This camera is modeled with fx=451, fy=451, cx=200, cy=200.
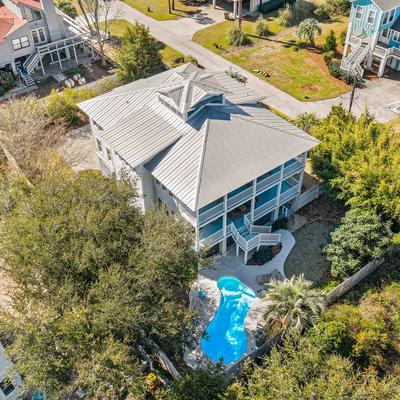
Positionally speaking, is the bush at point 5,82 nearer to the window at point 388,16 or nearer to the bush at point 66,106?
the bush at point 66,106

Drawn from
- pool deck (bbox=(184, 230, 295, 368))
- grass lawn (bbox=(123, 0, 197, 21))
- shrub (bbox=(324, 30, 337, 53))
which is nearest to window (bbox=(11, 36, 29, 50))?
grass lawn (bbox=(123, 0, 197, 21))

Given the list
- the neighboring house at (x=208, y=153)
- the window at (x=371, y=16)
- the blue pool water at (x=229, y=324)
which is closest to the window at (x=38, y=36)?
the neighboring house at (x=208, y=153)

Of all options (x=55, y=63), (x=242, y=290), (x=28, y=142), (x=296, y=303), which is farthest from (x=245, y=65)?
(x=296, y=303)

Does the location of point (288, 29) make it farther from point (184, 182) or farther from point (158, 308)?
point (158, 308)

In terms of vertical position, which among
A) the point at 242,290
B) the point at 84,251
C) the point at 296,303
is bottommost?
the point at 242,290

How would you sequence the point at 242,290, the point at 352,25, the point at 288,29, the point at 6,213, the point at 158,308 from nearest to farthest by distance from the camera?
the point at 158,308 → the point at 6,213 → the point at 242,290 → the point at 352,25 → the point at 288,29

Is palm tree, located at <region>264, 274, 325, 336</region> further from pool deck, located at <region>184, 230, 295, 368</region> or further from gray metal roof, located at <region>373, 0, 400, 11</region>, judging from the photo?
gray metal roof, located at <region>373, 0, 400, 11</region>

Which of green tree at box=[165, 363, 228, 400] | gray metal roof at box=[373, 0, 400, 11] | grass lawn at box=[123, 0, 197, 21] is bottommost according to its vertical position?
green tree at box=[165, 363, 228, 400]
